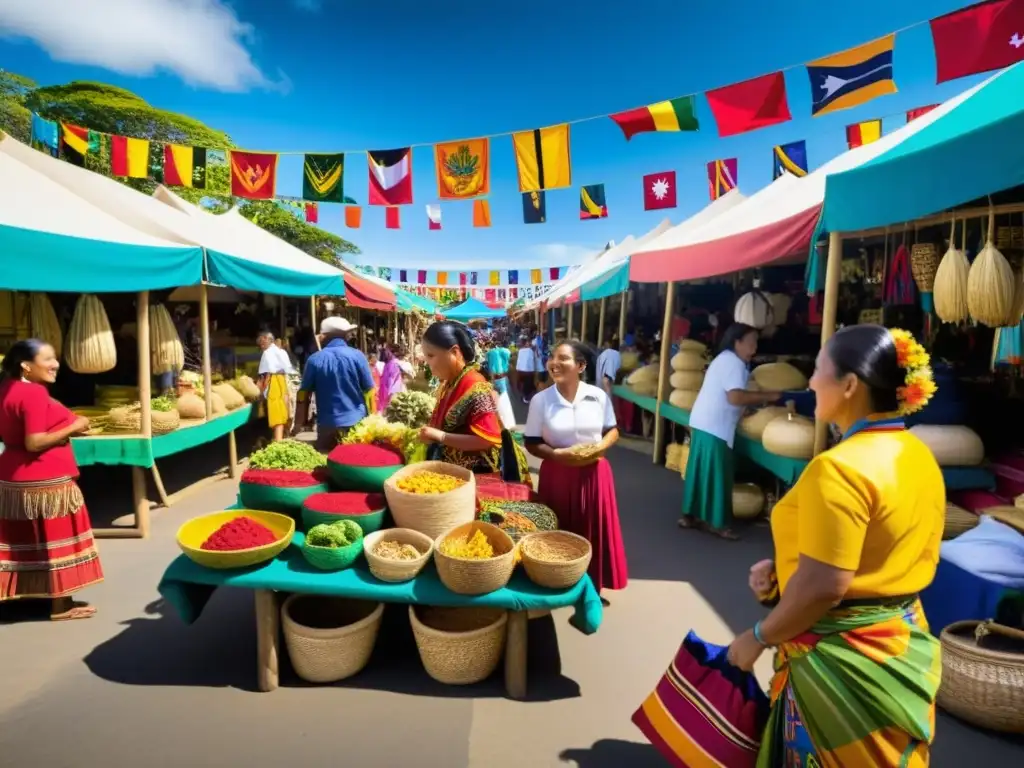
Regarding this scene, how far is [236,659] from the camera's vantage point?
121 inches

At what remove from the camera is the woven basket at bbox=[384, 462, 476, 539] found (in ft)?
8.81

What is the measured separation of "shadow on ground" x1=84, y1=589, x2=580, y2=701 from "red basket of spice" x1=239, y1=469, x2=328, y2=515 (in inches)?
30.6

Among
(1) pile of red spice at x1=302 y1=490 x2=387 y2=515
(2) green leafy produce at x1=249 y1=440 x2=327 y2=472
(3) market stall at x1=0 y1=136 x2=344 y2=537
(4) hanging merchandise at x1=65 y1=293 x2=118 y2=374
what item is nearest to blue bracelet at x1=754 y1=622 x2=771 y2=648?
(1) pile of red spice at x1=302 y1=490 x2=387 y2=515

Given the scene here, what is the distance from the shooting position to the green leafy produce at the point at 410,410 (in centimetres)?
387

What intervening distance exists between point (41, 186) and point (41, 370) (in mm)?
2783

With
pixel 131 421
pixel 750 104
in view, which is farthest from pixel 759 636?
pixel 750 104

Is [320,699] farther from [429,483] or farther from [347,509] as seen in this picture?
[429,483]

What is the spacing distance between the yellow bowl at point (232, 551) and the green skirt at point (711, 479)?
133 inches

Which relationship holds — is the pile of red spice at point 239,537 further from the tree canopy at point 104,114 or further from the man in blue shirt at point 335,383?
the tree canopy at point 104,114

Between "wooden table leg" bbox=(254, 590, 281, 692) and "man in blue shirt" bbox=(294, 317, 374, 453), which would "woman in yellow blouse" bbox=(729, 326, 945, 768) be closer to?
"wooden table leg" bbox=(254, 590, 281, 692)

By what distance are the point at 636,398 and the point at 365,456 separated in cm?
626

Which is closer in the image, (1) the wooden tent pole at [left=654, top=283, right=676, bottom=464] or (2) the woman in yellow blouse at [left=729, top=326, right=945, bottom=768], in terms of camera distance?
(2) the woman in yellow blouse at [left=729, top=326, right=945, bottom=768]

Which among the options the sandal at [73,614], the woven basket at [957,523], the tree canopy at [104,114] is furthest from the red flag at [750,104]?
the tree canopy at [104,114]

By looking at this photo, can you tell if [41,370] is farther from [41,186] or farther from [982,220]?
[982,220]
